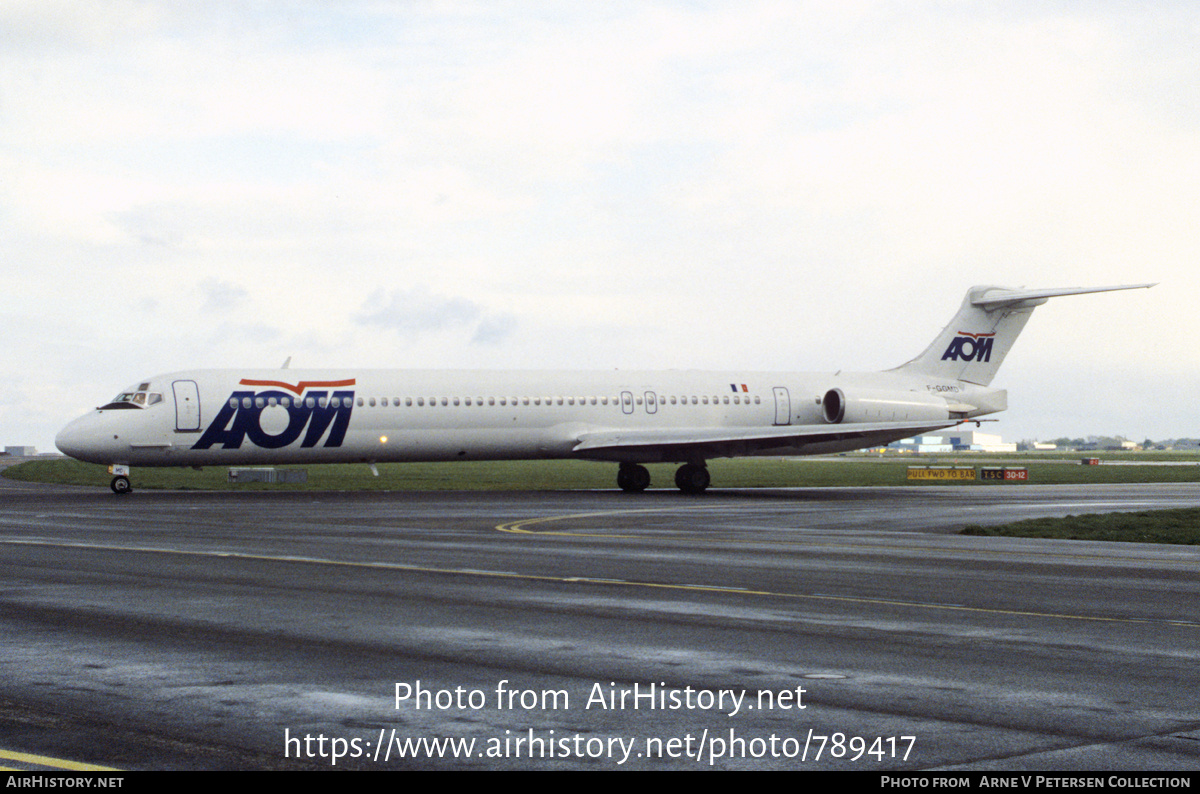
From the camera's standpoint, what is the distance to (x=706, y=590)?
1488 centimetres

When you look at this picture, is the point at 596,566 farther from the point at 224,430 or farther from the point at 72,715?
the point at 224,430

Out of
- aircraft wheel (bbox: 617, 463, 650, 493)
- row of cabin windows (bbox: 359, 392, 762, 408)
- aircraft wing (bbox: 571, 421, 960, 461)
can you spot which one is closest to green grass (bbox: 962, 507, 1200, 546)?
aircraft wing (bbox: 571, 421, 960, 461)

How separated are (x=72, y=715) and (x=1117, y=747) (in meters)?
6.31

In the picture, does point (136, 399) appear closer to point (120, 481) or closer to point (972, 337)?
point (120, 481)

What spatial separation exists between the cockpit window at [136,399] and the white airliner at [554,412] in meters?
0.05

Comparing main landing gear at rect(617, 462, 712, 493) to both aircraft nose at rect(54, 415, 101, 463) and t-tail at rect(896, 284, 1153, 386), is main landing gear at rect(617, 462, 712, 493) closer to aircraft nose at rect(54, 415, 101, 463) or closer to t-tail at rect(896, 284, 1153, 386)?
t-tail at rect(896, 284, 1153, 386)

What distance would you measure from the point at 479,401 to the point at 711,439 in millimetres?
7712

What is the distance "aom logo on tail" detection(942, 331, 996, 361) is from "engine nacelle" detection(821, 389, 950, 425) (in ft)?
10.0

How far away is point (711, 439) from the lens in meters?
41.1

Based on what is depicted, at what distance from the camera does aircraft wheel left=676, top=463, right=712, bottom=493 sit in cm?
4278

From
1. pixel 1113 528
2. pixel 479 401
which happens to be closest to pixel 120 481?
pixel 479 401

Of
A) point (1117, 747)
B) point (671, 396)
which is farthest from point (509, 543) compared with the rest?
point (671, 396)

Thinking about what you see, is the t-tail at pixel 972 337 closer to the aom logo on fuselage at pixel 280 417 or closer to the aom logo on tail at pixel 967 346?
the aom logo on tail at pixel 967 346

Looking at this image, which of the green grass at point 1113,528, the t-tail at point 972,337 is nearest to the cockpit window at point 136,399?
the green grass at point 1113,528
